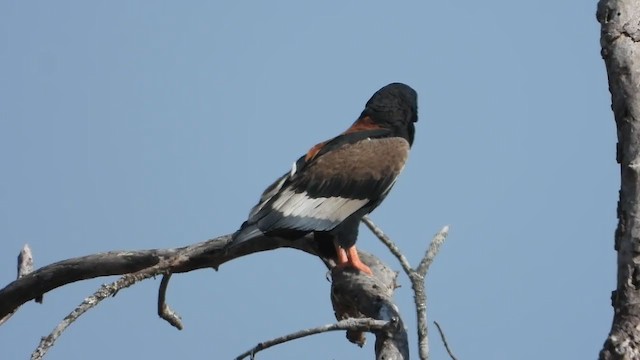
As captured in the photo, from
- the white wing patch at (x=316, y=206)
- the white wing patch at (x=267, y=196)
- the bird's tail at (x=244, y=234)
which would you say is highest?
the white wing patch at (x=267, y=196)

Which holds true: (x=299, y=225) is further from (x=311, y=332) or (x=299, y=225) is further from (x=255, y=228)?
(x=311, y=332)

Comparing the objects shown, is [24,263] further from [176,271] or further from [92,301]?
[92,301]

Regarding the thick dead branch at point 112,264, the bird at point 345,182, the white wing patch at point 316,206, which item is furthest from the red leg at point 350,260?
the thick dead branch at point 112,264

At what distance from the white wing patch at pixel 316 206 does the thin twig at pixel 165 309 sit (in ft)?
2.48

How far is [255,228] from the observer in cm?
621

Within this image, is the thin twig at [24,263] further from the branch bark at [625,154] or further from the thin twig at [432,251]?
the branch bark at [625,154]

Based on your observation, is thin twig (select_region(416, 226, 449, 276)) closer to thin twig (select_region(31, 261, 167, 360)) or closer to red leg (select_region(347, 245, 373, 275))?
red leg (select_region(347, 245, 373, 275))

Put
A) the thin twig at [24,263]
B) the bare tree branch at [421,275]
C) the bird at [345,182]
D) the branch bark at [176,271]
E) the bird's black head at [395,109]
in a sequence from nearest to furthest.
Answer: the bare tree branch at [421,275]
the branch bark at [176,271]
the bird at [345,182]
the thin twig at [24,263]
the bird's black head at [395,109]

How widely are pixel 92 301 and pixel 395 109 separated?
9.82ft

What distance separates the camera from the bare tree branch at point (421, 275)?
180 inches

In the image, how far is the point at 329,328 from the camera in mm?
4344

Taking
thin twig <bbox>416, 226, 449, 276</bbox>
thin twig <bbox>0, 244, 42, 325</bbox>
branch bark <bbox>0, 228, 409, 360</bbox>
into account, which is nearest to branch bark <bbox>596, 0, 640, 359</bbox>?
thin twig <bbox>416, 226, 449, 276</bbox>

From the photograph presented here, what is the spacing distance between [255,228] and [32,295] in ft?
4.70

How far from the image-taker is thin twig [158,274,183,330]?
6258 mm
